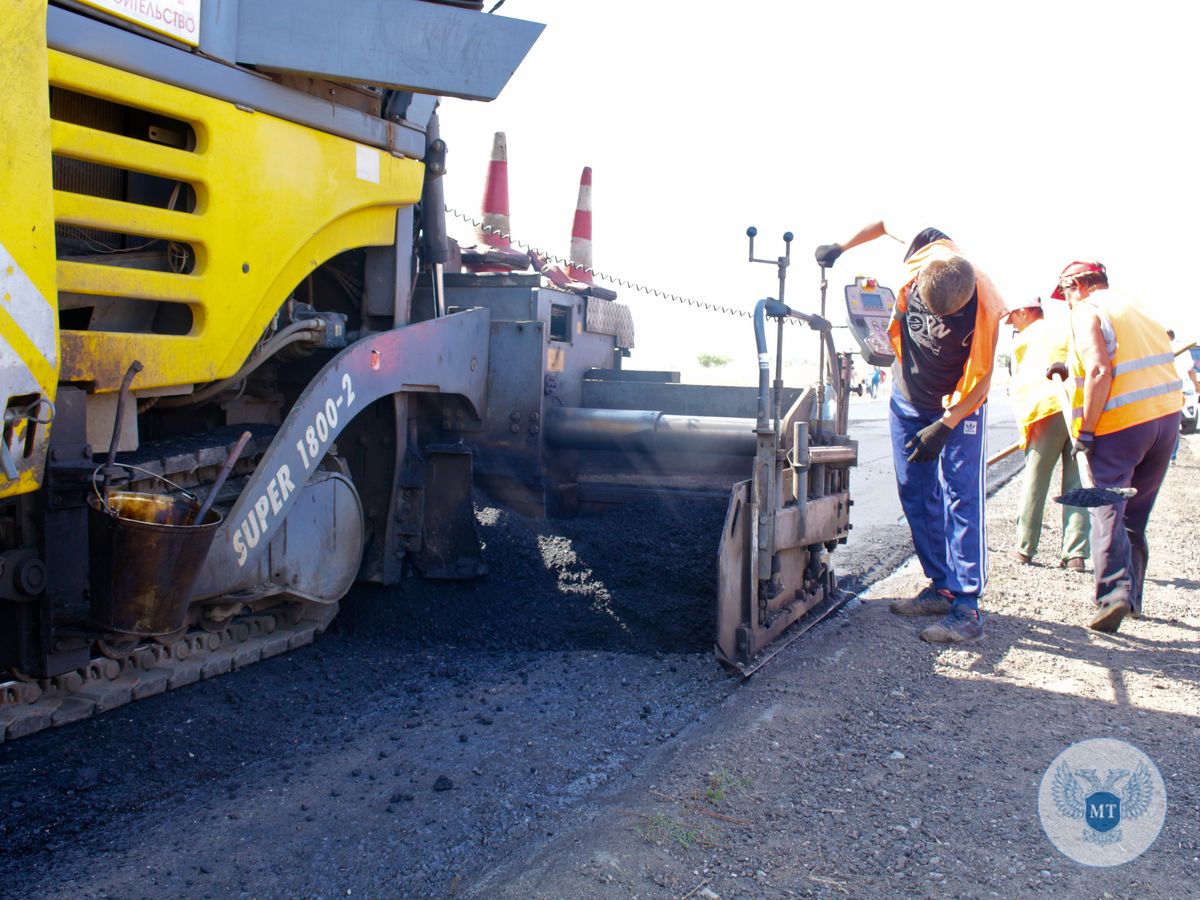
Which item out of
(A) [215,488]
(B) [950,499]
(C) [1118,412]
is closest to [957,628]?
(B) [950,499]

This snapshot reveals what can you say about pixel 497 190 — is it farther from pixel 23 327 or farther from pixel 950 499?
pixel 23 327

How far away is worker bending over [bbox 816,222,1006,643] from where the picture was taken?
4699mm

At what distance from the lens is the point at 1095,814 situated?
10.00 feet

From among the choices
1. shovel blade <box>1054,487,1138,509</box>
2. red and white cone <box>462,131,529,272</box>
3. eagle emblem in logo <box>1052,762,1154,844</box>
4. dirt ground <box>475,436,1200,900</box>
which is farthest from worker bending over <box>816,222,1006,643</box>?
red and white cone <box>462,131,529,272</box>

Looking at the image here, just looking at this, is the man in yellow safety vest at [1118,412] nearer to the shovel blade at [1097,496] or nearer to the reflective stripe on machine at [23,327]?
the shovel blade at [1097,496]

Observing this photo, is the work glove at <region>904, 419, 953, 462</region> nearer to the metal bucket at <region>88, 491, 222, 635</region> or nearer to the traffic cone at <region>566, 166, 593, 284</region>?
the metal bucket at <region>88, 491, 222, 635</region>

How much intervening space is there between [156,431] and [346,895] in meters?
2.13

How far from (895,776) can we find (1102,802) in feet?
1.95

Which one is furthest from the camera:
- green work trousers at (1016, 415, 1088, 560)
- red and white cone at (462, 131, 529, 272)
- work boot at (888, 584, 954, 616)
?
red and white cone at (462, 131, 529, 272)

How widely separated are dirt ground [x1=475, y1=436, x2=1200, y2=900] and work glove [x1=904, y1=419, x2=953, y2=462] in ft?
2.73

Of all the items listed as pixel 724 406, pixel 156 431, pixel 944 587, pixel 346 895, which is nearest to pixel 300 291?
pixel 156 431

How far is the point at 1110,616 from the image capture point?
16.4ft

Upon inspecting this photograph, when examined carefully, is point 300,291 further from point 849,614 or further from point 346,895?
point 849,614

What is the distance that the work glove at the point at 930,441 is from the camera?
4.73 metres
